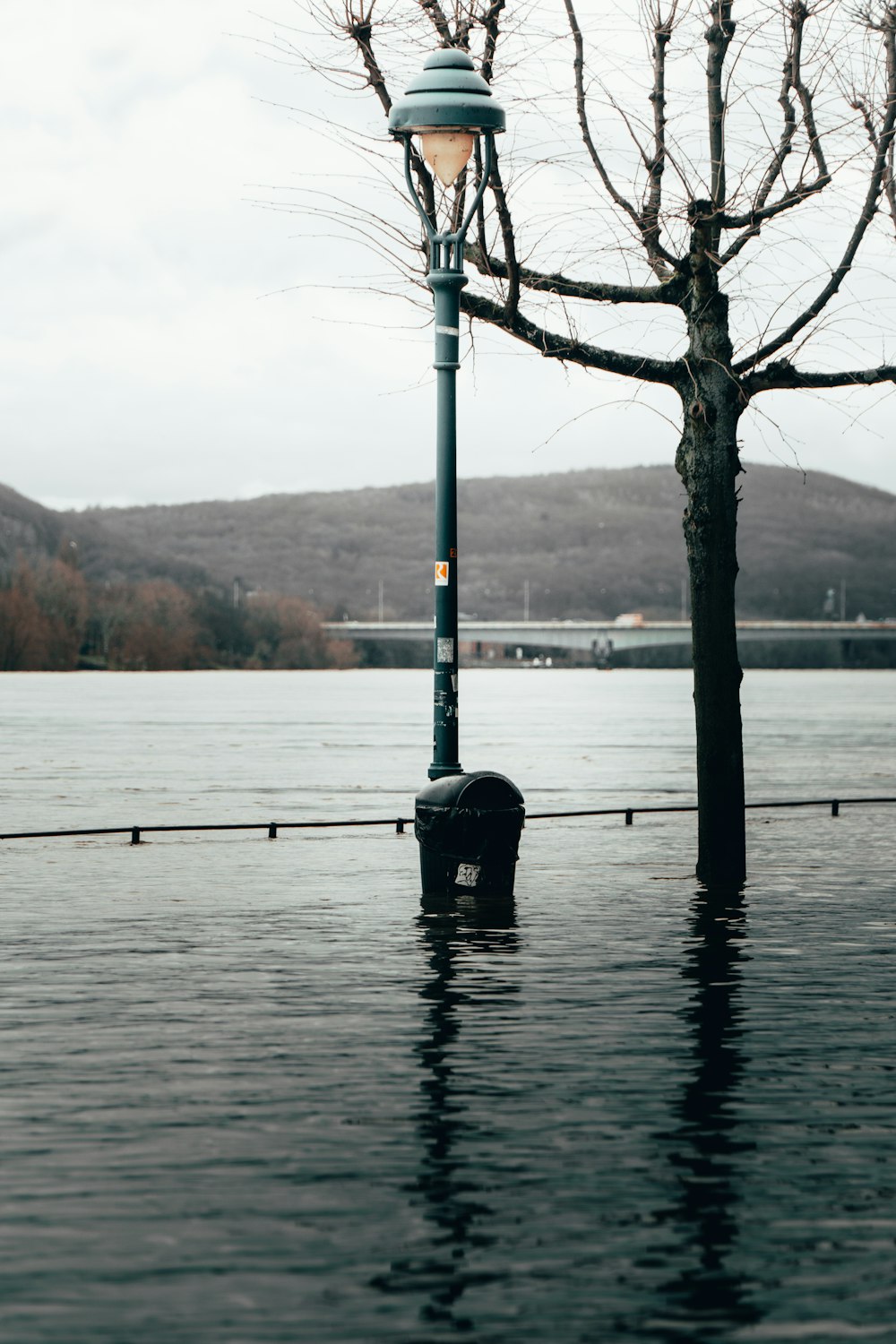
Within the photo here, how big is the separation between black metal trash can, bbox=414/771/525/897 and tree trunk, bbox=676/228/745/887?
74.6 inches

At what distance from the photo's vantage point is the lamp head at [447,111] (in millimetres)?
15930

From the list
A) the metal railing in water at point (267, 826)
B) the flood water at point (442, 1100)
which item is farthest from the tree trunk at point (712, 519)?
the metal railing in water at point (267, 826)

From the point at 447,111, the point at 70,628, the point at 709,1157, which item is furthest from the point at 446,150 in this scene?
the point at 70,628

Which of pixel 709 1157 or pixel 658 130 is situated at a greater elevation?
pixel 658 130

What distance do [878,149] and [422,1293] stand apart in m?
13.1

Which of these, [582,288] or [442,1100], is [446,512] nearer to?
[582,288]

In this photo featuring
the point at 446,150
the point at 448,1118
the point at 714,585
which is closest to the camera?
the point at 448,1118

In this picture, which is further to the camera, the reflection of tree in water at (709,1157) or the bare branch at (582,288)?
the bare branch at (582,288)

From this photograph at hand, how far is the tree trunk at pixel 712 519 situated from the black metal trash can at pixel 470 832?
189cm

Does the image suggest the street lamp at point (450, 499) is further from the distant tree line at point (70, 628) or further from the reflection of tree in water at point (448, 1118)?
the distant tree line at point (70, 628)

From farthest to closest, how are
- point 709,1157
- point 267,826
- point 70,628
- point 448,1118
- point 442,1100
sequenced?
1. point 70,628
2. point 267,826
3. point 442,1100
4. point 448,1118
5. point 709,1157

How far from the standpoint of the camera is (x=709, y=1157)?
7703 millimetres

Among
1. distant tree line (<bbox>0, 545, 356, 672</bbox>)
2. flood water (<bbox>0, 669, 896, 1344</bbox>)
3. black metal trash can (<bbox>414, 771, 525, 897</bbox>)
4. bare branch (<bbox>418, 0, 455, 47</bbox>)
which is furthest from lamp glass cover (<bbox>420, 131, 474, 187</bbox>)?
distant tree line (<bbox>0, 545, 356, 672</bbox>)

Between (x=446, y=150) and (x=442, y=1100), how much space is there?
947cm
